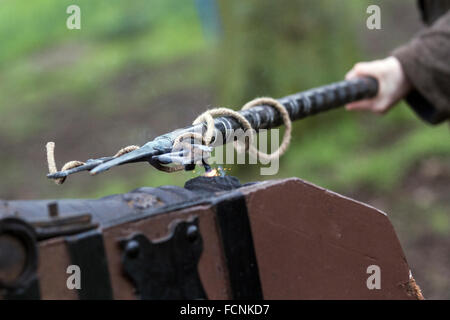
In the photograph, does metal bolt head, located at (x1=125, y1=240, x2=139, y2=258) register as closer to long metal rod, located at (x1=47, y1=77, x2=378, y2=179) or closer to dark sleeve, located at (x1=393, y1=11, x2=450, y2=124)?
long metal rod, located at (x1=47, y1=77, x2=378, y2=179)

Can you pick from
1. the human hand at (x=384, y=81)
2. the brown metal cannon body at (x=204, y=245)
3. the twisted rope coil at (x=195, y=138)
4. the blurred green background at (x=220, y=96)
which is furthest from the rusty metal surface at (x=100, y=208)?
the blurred green background at (x=220, y=96)

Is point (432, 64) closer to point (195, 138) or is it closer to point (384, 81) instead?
point (384, 81)

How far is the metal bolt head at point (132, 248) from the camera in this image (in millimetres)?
862

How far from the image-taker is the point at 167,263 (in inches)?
35.3

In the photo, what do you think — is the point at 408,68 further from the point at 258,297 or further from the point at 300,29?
the point at 300,29

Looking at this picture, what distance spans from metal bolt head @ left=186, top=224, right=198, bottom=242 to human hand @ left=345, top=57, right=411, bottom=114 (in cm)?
152

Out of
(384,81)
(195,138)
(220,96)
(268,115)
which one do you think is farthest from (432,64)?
(220,96)

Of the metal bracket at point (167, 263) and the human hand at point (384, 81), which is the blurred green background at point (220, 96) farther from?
the metal bracket at point (167, 263)

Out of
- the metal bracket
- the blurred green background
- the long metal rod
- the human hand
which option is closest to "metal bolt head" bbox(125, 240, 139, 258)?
the metal bracket

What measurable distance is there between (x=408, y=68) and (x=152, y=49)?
6.20 meters

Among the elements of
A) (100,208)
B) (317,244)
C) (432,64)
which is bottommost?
(317,244)

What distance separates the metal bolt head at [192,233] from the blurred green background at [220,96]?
259 cm

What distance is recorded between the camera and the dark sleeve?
7.43 feet

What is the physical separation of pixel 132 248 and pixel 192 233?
91 mm
